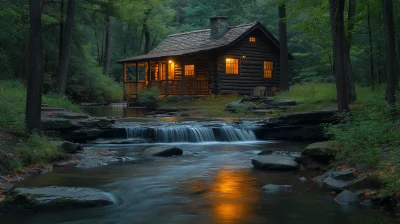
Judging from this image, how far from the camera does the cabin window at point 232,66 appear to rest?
103 feet

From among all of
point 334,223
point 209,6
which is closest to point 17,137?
point 334,223

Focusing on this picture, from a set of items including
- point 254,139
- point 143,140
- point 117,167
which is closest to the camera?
point 117,167

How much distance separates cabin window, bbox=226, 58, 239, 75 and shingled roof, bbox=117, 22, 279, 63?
170 cm

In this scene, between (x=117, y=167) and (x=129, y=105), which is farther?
(x=129, y=105)

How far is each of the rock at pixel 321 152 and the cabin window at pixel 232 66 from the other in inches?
812

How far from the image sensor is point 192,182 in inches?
387

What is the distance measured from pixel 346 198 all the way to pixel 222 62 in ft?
78.0

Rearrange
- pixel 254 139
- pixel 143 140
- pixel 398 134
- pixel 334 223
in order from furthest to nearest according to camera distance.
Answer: pixel 254 139
pixel 143 140
pixel 398 134
pixel 334 223

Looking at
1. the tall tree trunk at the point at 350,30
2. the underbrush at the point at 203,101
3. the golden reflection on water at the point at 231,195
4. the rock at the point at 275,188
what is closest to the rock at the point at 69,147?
the golden reflection on water at the point at 231,195

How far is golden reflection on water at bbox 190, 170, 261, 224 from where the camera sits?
702 centimetres

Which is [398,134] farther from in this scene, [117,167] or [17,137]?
[17,137]

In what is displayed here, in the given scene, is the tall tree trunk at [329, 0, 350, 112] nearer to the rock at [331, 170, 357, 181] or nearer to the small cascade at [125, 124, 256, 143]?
the rock at [331, 170, 357, 181]

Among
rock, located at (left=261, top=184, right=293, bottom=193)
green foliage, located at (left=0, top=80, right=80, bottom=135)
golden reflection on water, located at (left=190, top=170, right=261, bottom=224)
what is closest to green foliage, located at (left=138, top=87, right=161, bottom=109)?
green foliage, located at (left=0, top=80, right=80, bottom=135)

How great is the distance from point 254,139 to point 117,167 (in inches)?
315
